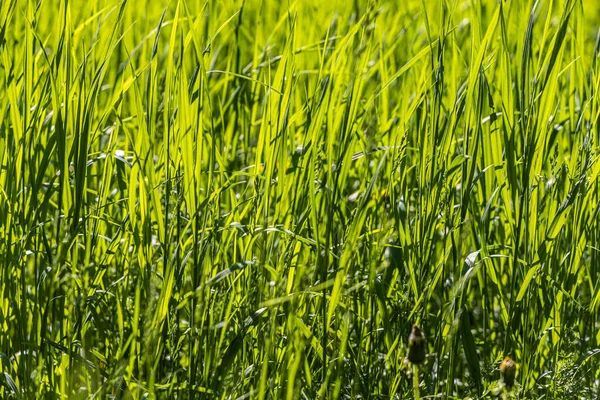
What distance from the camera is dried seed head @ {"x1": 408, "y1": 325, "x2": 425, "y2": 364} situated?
116cm

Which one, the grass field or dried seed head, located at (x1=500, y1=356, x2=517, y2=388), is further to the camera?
the grass field

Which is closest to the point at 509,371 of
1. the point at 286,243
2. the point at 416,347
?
the point at 416,347

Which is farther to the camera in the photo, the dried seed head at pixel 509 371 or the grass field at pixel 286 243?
the grass field at pixel 286 243

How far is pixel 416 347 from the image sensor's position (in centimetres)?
117

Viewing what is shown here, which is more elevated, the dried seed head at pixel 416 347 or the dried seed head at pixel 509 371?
the dried seed head at pixel 416 347

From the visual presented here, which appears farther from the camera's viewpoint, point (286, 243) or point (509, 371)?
point (286, 243)

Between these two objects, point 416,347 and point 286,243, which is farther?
point 286,243

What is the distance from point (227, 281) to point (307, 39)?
1390 mm

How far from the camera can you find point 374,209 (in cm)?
197

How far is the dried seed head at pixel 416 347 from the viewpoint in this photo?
1156 mm

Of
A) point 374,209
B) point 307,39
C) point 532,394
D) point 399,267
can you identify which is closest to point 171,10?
point 307,39

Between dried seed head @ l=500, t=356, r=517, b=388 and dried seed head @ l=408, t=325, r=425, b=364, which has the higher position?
dried seed head @ l=408, t=325, r=425, b=364

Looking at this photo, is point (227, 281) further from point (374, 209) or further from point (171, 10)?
point (171, 10)

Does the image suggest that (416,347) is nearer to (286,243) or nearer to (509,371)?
(509,371)
